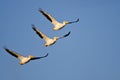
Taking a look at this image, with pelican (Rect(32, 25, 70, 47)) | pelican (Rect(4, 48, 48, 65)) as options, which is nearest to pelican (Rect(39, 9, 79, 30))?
pelican (Rect(32, 25, 70, 47))

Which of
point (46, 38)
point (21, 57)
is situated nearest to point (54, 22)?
point (46, 38)

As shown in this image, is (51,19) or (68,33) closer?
(68,33)

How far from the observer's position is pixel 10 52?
4469 centimetres

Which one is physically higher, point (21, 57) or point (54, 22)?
point (54, 22)

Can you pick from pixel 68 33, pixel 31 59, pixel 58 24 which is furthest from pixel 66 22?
pixel 31 59

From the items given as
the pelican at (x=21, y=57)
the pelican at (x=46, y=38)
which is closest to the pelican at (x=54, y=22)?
the pelican at (x=46, y=38)

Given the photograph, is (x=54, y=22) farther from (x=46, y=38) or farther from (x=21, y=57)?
(x=21, y=57)

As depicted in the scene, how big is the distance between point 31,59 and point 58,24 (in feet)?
19.7

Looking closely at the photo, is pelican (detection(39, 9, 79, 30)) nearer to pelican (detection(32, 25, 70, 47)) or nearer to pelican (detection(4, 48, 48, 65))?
pelican (detection(32, 25, 70, 47))

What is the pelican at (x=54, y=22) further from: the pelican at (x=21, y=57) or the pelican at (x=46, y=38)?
the pelican at (x=21, y=57)

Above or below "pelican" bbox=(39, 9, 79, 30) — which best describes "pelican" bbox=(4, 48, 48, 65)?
below

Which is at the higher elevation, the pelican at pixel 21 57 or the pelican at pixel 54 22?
the pelican at pixel 54 22

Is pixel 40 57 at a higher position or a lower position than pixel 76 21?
lower

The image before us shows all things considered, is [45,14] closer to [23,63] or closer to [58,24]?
[58,24]
